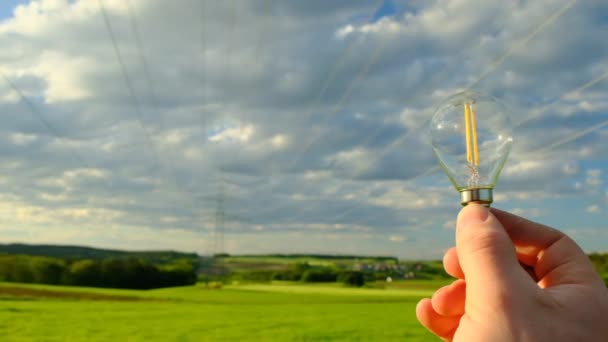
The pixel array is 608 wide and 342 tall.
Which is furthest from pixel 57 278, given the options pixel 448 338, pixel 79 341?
pixel 448 338

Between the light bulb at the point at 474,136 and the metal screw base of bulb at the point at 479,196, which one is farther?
the light bulb at the point at 474,136

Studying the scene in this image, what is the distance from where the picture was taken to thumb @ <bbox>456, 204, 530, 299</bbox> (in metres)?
1.45

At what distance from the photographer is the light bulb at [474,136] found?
2322 mm

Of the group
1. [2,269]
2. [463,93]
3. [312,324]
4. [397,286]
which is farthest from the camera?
[397,286]

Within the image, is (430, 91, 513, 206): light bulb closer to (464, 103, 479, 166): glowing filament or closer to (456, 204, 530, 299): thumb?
(464, 103, 479, 166): glowing filament

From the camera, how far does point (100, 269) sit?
55.7 m

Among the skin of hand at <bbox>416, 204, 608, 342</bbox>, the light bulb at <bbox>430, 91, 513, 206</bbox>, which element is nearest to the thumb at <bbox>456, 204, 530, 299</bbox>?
the skin of hand at <bbox>416, 204, 608, 342</bbox>

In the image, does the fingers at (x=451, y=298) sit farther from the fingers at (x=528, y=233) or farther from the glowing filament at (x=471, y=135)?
the glowing filament at (x=471, y=135)

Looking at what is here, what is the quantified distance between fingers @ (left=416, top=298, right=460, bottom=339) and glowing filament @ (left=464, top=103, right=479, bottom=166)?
0.63 meters

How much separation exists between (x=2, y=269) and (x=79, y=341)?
3225cm

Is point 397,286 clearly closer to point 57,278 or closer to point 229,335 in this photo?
point 57,278

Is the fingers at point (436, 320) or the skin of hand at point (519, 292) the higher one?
the skin of hand at point (519, 292)

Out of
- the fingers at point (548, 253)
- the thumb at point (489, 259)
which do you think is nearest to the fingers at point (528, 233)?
the fingers at point (548, 253)

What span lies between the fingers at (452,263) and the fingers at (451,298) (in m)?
0.04
